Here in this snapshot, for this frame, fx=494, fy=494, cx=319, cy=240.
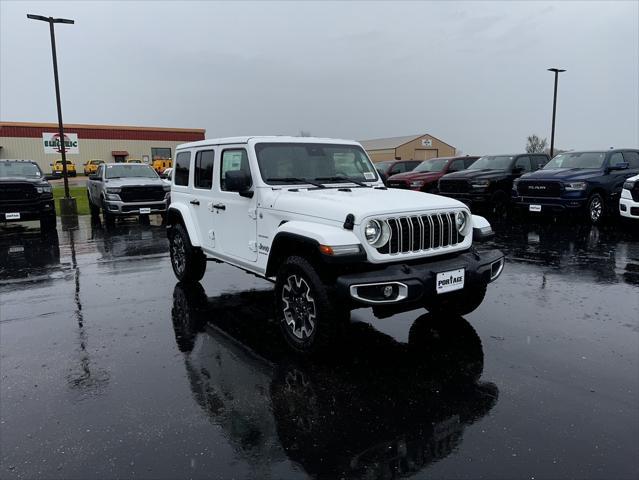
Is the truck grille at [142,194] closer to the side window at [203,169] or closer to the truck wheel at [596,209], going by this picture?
the side window at [203,169]

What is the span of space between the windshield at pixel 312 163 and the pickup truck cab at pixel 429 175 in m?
12.0

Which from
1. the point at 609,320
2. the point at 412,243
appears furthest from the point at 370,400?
the point at 609,320

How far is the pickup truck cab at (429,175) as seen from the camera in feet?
58.3

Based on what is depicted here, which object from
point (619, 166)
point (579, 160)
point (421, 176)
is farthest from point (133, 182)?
point (619, 166)

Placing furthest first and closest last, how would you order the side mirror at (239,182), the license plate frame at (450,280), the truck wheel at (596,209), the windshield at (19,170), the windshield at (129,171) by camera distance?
the windshield at (129,171)
the windshield at (19,170)
the truck wheel at (596,209)
the side mirror at (239,182)
the license plate frame at (450,280)

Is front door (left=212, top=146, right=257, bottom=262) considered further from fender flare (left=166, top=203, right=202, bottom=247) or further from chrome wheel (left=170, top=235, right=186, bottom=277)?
chrome wheel (left=170, top=235, right=186, bottom=277)

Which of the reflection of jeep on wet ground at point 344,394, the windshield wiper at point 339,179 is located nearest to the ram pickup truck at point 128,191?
the reflection of jeep on wet ground at point 344,394

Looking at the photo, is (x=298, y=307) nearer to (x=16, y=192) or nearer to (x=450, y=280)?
(x=450, y=280)

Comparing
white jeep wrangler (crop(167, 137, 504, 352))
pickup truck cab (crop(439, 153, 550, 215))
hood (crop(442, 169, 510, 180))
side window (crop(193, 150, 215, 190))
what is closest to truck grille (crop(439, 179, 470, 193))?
pickup truck cab (crop(439, 153, 550, 215))

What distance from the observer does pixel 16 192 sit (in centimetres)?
1220

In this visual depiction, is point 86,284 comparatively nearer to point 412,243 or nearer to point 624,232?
point 412,243

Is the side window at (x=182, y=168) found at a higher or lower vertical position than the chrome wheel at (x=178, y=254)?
higher

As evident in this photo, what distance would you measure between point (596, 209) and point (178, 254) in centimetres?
1019

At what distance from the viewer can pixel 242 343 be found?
4.73 meters
